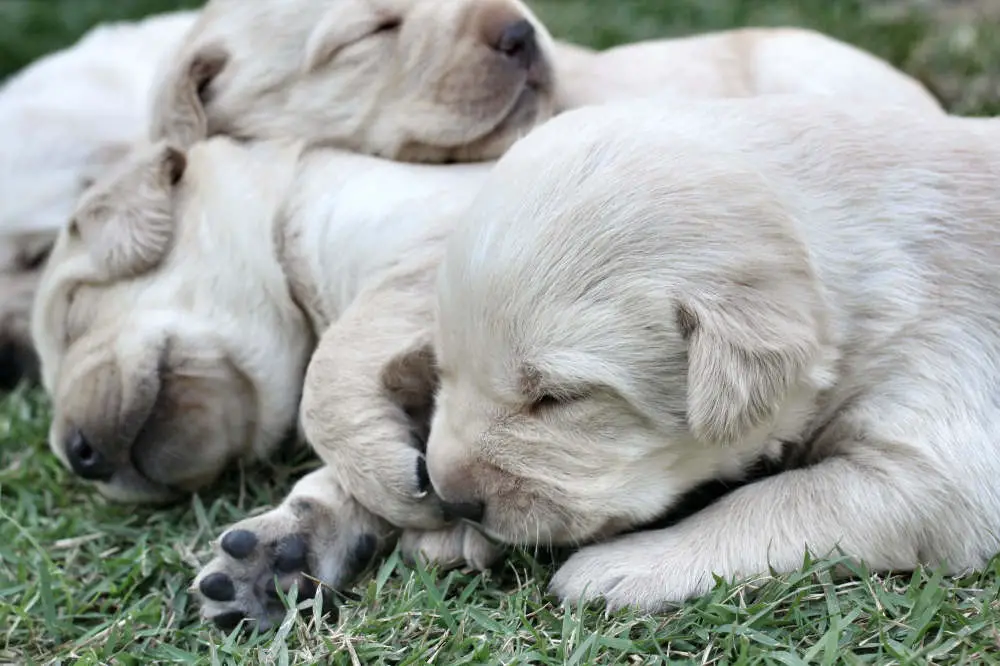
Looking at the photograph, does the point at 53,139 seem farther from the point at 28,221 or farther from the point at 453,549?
the point at 453,549

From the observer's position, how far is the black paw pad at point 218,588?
339 cm

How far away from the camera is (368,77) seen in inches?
189

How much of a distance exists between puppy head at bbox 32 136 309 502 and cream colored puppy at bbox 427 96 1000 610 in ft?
3.93

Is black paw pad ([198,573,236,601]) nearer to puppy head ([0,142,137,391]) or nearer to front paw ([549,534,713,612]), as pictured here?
front paw ([549,534,713,612])

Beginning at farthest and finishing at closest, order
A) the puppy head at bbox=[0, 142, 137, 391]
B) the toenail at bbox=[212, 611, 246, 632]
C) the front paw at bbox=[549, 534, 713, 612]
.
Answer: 1. the puppy head at bbox=[0, 142, 137, 391]
2. the toenail at bbox=[212, 611, 246, 632]
3. the front paw at bbox=[549, 534, 713, 612]

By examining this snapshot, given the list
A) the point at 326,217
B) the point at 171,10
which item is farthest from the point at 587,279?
the point at 171,10

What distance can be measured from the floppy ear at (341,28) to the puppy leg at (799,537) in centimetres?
250

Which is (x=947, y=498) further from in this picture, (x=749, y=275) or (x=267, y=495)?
(x=267, y=495)

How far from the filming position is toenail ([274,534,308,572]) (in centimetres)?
350

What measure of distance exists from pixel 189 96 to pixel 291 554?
221 centimetres

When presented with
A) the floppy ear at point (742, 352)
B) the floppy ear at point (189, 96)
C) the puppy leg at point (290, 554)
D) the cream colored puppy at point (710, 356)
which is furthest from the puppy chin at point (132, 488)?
the floppy ear at point (742, 352)

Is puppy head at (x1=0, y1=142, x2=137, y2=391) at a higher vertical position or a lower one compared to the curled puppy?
lower

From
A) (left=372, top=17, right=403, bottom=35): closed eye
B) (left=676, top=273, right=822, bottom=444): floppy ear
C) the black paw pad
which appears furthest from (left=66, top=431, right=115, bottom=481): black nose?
(left=676, top=273, right=822, bottom=444): floppy ear

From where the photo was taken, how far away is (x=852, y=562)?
10.2 ft
